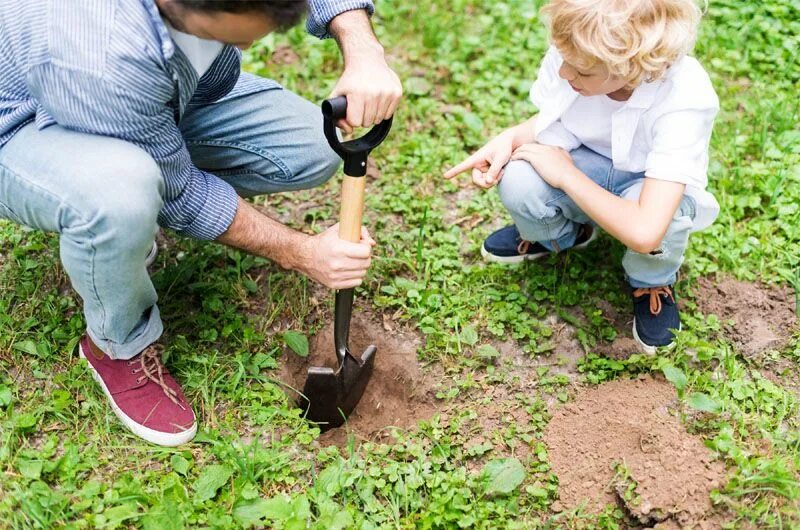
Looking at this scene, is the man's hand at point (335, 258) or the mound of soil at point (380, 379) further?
the mound of soil at point (380, 379)

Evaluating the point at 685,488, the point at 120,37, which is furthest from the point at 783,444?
the point at 120,37

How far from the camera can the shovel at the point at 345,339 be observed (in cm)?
218

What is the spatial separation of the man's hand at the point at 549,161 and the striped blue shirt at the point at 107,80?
950 mm

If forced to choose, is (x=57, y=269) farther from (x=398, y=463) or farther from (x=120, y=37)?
(x=398, y=463)

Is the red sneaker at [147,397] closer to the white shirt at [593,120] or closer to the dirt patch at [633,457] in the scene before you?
the dirt patch at [633,457]

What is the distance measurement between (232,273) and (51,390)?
0.71 m

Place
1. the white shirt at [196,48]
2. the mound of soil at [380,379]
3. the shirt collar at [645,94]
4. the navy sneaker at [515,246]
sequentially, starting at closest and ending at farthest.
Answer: the white shirt at [196,48] → the shirt collar at [645,94] → the mound of soil at [380,379] → the navy sneaker at [515,246]

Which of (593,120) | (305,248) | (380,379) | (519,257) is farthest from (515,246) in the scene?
(305,248)

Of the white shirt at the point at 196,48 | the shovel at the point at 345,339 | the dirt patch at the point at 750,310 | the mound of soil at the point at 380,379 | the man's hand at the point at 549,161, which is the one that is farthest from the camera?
the dirt patch at the point at 750,310

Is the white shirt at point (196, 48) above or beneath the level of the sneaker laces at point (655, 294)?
above

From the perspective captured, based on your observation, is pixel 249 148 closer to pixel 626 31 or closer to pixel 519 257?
pixel 519 257

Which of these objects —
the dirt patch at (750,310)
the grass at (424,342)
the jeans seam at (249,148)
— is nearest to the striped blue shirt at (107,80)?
the jeans seam at (249,148)

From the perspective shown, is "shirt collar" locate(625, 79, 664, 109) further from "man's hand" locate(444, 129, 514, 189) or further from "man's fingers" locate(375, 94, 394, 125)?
"man's fingers" locate(375, 94, 394, 125)

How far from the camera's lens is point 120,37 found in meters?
1.83
